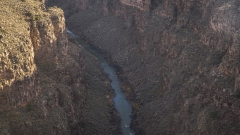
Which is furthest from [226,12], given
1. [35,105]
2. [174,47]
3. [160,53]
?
[35,105]

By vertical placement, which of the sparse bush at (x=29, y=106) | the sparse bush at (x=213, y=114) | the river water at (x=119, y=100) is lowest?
the river water at (x=119, y=100)

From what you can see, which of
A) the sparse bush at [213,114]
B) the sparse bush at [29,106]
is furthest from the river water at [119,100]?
the sparse bush at [29,106]

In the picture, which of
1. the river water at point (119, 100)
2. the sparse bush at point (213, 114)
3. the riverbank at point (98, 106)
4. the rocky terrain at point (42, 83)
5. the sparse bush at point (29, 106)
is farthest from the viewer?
the river water at point (119, 100)

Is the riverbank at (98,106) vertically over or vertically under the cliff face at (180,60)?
under

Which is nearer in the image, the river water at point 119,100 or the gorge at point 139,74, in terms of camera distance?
the gorge at point 139,74

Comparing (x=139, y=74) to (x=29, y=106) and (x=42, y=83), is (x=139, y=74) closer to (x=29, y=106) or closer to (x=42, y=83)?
(x=42, y=83)

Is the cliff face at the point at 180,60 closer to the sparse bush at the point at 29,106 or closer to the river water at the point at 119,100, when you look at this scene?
the river water at the point at 119,100

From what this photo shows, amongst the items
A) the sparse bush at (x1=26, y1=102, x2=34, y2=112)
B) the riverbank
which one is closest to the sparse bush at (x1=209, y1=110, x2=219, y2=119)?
the riverbank

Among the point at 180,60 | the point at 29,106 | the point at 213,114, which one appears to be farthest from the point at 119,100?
the point at 213,114

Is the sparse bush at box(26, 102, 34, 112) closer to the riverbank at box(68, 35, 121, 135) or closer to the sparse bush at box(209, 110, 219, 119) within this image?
the riverbank at box(68, 35, 121, 135)

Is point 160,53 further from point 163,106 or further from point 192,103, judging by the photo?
point 192,103
